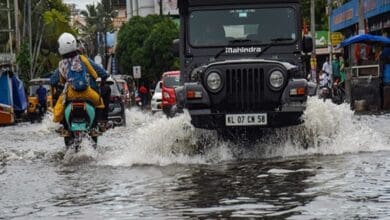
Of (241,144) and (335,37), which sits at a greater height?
(335,37)

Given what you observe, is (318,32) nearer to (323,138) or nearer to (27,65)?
(27,65)

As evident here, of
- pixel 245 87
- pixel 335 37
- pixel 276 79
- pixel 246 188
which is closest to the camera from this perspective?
pixel 246 188

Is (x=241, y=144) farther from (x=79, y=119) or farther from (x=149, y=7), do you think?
(x=149, y=7)

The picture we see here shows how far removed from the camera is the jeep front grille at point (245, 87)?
38.0 ft

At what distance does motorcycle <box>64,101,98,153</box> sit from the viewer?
1304 centimetres

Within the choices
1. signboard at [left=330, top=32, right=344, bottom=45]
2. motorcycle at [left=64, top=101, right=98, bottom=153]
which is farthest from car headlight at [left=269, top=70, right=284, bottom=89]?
signboard at [left=330, top=32, right=344, bottom=45]

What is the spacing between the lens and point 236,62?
38.2ft

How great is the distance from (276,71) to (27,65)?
4127cm

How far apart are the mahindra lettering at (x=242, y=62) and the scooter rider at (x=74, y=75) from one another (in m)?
1.29

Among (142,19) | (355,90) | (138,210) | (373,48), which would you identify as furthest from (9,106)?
(142,19)

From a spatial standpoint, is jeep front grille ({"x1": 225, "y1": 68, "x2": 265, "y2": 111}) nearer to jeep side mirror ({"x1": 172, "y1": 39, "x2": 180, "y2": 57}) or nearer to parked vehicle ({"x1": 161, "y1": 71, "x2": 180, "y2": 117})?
jeep side mirror ({"x1": 172, "y1": 39, "x2": 180, "y2": 57})

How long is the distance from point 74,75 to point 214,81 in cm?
241

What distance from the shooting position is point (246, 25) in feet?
42.7

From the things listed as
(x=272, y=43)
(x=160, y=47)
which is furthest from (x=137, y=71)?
(x=272, y=43)
